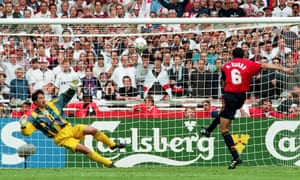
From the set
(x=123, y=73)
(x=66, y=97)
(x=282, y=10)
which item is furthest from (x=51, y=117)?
(x=282, y=10)

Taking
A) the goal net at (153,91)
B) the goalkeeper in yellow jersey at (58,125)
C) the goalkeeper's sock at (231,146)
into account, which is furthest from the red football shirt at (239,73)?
the goalkeeper in yellow jersey at (58,125)

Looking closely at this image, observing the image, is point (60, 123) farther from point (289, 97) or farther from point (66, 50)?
point (289, 97)

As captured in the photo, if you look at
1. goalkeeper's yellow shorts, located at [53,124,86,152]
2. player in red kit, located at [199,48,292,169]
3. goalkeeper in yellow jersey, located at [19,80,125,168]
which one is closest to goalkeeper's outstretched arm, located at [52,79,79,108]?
goalkeeper in yellow jersey, located at [19,80,125,168]

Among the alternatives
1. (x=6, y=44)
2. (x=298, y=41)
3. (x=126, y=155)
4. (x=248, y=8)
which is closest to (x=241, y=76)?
(x=298, y=41)

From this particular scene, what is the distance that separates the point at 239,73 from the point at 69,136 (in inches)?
121

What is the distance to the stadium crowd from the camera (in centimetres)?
1772

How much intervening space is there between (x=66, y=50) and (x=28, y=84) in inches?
39.2

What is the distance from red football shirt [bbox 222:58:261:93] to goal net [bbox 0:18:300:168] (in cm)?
197

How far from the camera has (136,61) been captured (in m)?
17.9

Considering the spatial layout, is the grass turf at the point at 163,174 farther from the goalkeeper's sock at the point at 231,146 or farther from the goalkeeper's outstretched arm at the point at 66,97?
the goalkeeper's outstretched arm at the point at 66,97

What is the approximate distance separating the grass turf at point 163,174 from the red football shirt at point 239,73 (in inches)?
56.2

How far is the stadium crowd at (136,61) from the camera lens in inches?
698

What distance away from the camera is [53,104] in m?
15.8

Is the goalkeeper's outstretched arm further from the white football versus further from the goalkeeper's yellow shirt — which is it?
the white football
